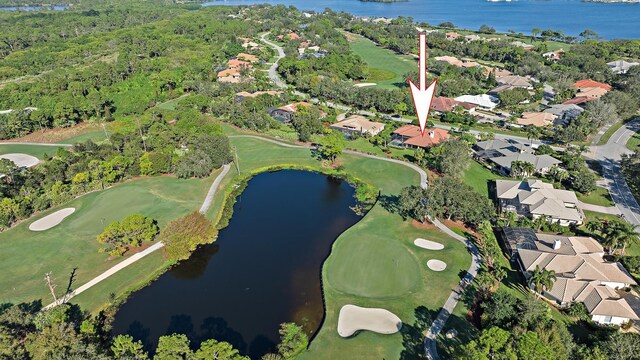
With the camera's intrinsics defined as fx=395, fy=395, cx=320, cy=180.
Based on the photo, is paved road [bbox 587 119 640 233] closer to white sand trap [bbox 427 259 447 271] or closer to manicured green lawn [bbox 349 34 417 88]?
white sand trap [bbox 427 259 447 271]

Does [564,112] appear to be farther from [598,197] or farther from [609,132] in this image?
[598,197]

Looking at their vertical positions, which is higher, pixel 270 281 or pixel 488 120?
pixel 488 120

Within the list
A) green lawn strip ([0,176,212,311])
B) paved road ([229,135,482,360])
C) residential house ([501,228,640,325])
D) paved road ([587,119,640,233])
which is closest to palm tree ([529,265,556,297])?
residential house ([501,228,640,325])

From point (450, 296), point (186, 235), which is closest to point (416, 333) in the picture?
point (450, 296)

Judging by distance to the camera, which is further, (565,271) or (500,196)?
(500,196)

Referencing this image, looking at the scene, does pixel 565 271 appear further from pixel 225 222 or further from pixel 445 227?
pixel 225 222

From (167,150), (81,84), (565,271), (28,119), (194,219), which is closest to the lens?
(565,271)

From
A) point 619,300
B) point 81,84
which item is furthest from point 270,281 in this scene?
point 81,84
